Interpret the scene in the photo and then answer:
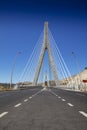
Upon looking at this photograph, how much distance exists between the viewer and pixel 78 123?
28.9 feet

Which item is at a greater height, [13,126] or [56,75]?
[56,75]

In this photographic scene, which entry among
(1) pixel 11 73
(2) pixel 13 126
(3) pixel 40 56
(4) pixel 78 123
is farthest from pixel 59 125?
(3) pixel 40 56

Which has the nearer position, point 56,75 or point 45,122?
point 45,122

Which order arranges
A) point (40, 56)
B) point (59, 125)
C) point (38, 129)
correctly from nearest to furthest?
point (38, 129) < point (59, 125) < point (40, 56)

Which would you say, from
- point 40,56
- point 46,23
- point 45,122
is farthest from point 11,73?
point 45,122

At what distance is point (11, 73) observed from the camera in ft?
210

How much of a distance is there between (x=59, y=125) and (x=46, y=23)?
65.6 metres

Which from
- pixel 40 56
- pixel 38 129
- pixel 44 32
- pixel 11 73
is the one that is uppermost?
pixel 44 32

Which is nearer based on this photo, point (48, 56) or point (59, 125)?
point (59, 125)

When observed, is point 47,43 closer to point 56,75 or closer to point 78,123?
point 56,75

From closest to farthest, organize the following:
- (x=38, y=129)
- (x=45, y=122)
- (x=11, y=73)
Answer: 1. (x=38, y=129)
2. (x=45, y=122)
3. (x=11, y=73)

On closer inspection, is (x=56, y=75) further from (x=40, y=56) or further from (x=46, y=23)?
(x=46, y=23)

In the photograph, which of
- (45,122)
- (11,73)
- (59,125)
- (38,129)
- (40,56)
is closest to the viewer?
(38,129)

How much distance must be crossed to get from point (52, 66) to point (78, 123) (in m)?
64.4
